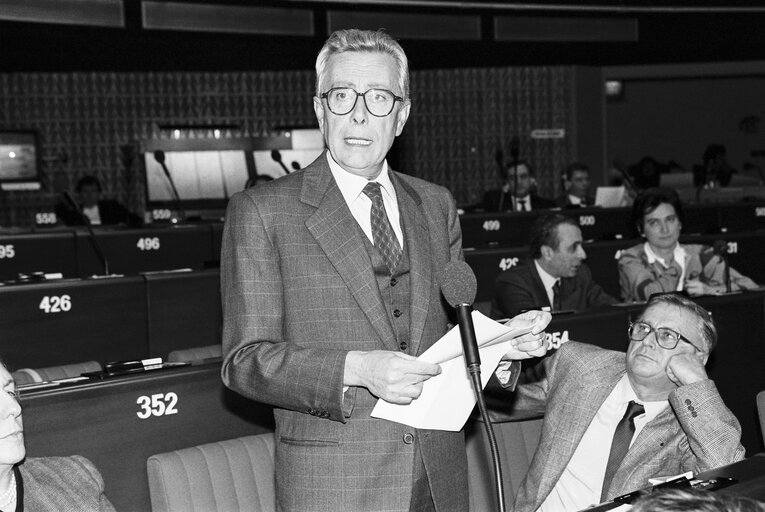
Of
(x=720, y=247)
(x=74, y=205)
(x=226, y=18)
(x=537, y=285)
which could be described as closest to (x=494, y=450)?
(x=537, y=285)

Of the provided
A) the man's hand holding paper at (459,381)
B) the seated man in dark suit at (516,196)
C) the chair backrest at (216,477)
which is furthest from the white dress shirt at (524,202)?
the man's hand holding paper at (459,381)

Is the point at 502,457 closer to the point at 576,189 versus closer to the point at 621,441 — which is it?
the point at 621,441

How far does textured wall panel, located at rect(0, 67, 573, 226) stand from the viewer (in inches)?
483

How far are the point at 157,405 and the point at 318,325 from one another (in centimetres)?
112

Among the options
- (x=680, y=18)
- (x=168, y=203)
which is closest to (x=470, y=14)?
(x=680, y=18)

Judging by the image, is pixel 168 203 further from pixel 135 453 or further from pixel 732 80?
pixel 732 80

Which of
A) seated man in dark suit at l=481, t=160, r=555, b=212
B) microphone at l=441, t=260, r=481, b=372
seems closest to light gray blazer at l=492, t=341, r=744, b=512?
microphone at l=441, t=260, r=481, b=372

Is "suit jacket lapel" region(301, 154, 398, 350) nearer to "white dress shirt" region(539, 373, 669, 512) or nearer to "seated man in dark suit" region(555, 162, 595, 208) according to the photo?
"white dress shirt" region(539, 373, 669, 512)

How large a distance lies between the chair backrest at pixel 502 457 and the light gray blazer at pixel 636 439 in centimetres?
23

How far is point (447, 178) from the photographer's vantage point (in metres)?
14.0

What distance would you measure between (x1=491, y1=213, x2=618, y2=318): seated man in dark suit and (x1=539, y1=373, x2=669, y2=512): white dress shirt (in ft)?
7.15

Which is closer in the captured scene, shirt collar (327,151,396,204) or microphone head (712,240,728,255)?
shirt collar (327,151,396,204)

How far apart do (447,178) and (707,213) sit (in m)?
5.33

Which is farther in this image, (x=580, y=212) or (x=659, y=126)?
(x=659, y=126)
